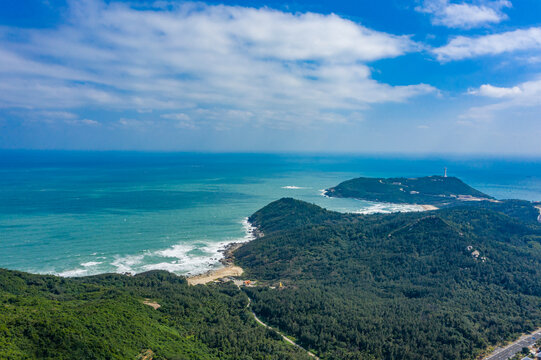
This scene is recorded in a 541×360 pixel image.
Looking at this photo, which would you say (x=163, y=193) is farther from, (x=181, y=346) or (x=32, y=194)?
(x=181, y=346)

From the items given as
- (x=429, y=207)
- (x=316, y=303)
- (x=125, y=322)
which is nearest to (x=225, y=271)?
(x=316, y=303)

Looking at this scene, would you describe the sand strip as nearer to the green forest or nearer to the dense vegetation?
the green forest

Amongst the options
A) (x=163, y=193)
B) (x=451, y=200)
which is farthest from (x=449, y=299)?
(x=163, y=193)

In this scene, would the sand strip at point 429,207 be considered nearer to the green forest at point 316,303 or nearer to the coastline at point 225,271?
the green forest at point 316,303

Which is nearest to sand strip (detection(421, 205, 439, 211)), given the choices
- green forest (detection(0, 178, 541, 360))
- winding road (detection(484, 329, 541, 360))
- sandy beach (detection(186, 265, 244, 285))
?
green forest (detection(0, 178, 541, 360))

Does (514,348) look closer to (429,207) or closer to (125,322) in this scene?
(125,322)

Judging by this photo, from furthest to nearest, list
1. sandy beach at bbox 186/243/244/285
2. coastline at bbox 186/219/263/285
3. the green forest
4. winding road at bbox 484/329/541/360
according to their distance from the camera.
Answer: coastline at bbox 186/219/263/285 → sandy beach at bbox 186/243/244/285 → winding road at bbox 484/329/541/360 → the green forest

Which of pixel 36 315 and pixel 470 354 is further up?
pixel 36 315
